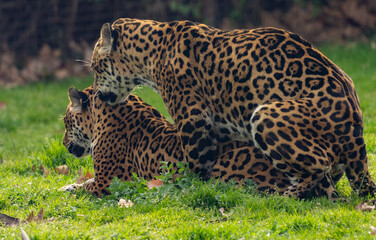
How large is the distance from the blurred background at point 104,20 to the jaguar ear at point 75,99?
23.2ft

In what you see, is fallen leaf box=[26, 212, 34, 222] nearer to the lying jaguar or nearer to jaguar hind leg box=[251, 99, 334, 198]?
the lying jaguar

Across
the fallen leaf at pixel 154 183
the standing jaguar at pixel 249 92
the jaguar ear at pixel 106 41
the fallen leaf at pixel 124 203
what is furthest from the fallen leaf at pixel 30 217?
the jaguar ear at pixel 106 41

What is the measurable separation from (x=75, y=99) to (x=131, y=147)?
36.3 inches

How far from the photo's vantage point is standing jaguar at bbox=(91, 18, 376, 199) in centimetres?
504

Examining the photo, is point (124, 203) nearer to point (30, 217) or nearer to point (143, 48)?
point (30, 217)

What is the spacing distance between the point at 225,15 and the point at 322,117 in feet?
31.0

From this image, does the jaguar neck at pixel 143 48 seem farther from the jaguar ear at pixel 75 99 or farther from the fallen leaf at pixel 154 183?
the fallen leaf at pixel 154 183

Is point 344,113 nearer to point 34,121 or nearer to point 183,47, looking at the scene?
point 183,47

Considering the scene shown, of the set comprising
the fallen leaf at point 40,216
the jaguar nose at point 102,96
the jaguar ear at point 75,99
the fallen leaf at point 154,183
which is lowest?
the fallen leaf at point 40,216

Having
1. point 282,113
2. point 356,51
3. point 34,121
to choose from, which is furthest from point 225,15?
point 282,113

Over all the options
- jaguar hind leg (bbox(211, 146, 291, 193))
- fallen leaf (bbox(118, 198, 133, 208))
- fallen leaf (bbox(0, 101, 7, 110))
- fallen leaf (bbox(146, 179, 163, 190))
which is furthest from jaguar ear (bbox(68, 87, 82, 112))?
fallen leaf (bbox(0, 101, 7, 110))

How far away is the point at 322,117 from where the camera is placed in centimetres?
504

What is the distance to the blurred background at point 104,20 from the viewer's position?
1370cm

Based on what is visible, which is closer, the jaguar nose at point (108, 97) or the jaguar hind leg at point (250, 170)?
the jaguar hind leg at point (250, 170)
